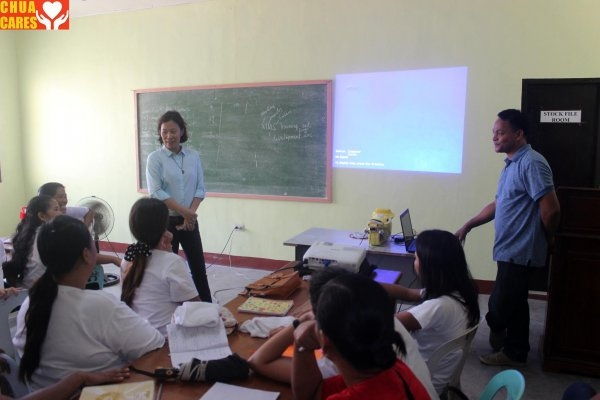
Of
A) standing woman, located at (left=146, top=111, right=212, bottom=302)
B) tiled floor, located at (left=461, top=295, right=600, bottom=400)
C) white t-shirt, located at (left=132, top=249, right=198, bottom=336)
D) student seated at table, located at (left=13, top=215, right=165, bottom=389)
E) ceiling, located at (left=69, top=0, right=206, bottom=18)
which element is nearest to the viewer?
student seated at table, located at (left=13, top=215, right=165, bottom=389)

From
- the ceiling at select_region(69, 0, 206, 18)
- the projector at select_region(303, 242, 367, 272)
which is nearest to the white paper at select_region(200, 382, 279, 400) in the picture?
the projector at select_region(303, 242, 367, 272)

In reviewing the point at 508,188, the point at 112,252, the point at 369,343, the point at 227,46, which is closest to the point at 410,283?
the point at 508,188

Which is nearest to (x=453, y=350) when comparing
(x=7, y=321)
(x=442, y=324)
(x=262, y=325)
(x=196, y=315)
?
(x=442, y=324)

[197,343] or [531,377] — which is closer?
[197,343]

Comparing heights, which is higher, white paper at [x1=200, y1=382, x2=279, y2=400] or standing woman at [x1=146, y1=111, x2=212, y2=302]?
standing woman at [x1=146, y1=111, x2=212, y2=302]

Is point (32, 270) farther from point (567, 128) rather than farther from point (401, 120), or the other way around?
point (567, 128)

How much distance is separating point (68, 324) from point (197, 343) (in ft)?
1.32

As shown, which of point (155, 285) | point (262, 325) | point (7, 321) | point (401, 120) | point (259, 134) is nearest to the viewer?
point (262, 325)

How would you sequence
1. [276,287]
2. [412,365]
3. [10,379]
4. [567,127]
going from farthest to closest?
[567,127] < [276,287] < [10,379] < [412,365]

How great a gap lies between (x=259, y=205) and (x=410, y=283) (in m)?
2.29

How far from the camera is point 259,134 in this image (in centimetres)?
476

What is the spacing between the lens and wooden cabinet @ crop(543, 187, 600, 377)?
8.44 feet

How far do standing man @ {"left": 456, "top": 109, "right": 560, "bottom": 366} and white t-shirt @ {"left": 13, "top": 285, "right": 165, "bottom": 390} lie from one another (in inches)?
88.2

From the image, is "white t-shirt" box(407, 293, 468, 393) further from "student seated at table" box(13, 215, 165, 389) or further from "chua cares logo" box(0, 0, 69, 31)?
"chua cares logo" box(0, 0, 69, 31)
